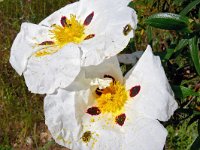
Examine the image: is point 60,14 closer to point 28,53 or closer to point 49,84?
point 28,53

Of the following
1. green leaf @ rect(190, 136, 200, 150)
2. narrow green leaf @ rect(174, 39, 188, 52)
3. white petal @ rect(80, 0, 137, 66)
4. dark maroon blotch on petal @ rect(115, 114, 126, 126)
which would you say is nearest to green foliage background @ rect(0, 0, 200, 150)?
green leaf @ rect(190, 136, 200, 150)

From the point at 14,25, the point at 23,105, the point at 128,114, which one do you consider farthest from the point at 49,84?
the point at 14,25

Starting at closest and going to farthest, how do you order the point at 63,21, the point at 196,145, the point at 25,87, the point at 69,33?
1. the point at 69,33
2. the point at 63,21
3. the point at 196,145
4. the point at 25,87

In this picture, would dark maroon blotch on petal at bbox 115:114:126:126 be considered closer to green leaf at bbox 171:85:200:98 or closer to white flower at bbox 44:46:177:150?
white flower at bbox 44:46:177:150

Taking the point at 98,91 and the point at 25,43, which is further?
the point at 25,43

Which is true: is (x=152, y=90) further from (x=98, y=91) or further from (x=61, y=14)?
(x=61, y=14)

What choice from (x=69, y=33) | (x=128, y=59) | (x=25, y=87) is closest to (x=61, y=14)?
(x=69, y=33)
